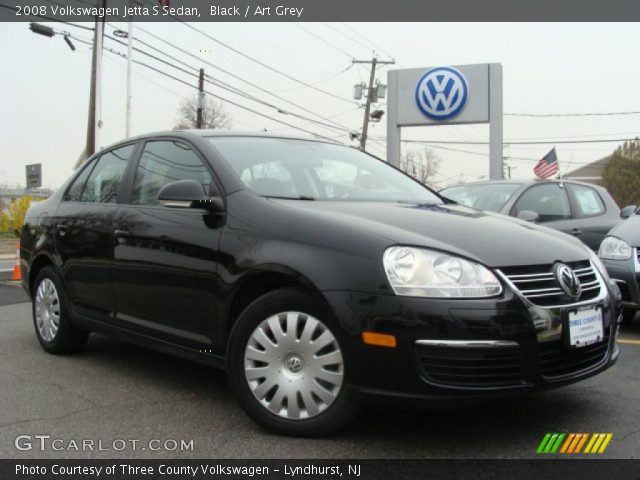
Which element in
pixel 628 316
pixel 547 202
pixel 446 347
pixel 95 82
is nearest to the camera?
pixel 446 347

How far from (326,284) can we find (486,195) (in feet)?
16.3

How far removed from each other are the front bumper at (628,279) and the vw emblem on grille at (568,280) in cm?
275

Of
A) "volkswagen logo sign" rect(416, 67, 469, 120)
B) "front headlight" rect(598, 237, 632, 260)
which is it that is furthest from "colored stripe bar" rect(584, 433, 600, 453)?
"volkswagen logo sign" rect(416, 67, 469, 120)

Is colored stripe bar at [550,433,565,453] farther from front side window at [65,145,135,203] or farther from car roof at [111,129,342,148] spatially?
front side window at [65,145,135,203]

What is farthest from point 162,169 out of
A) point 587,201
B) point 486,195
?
point 587,201

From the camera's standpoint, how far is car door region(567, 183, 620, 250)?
7375 mm

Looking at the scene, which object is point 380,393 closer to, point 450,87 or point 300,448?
point 300,448

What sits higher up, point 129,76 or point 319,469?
point 129,76

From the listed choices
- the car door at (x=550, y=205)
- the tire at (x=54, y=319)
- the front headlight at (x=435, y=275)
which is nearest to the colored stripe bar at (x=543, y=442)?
the front headlight at (x=435, y=275)

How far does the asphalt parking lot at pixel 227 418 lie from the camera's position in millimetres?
2971

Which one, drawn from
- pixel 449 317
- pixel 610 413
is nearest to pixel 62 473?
pixel 449 317

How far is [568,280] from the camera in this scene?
10.1 ft

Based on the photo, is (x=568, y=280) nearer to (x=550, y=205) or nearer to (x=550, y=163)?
(x=550, y=205)

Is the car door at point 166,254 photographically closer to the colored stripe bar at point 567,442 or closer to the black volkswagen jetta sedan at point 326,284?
the black volkswagen jetta sedan at point 326,284
